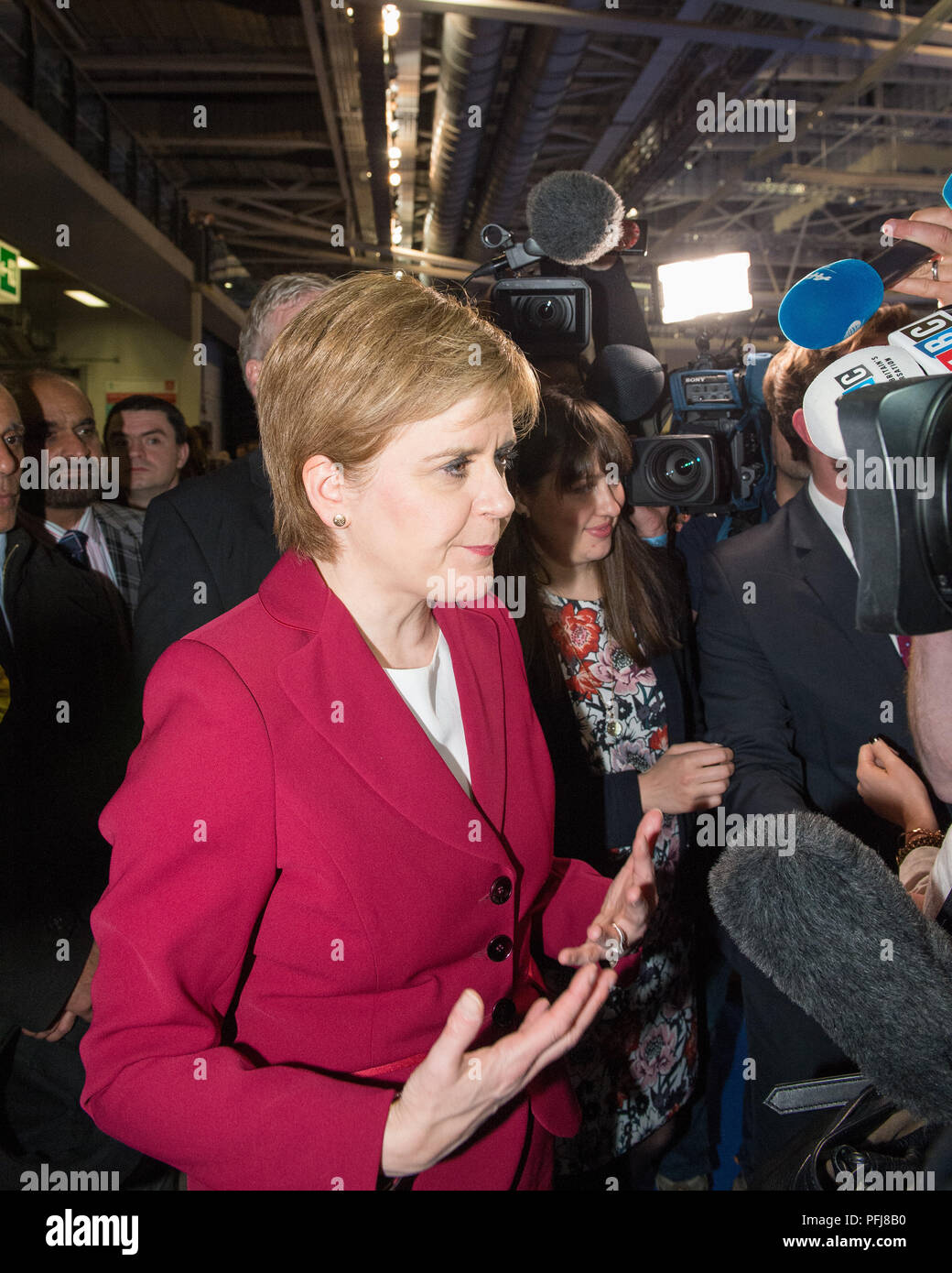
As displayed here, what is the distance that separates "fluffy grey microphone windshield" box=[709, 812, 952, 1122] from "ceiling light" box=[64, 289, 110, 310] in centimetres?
892

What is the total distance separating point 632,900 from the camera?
102cm

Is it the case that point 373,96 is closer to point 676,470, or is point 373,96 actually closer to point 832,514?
point 676,470

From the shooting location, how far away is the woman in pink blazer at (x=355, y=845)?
2.44 ft

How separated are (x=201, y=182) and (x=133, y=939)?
31.2 feet

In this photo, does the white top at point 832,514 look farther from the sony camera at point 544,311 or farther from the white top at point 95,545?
the white top at point 95,545

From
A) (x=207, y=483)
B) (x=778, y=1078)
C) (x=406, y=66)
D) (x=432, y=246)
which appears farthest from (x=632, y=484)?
(x=432, y=246)

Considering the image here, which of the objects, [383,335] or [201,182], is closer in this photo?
[383,335]

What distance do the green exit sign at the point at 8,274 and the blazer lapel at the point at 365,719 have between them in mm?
5292

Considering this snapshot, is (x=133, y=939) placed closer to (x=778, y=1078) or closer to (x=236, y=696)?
(x=236, y=696)

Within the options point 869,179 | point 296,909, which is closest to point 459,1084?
point 296,909

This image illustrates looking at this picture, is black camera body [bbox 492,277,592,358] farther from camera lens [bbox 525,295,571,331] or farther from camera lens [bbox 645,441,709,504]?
camera lens [bbox 645,441,709,504]

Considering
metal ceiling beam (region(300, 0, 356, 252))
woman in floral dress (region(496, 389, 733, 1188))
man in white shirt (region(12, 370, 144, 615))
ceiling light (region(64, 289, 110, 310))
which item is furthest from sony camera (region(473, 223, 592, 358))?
ceiling light (region(64, 289, 110, 310))

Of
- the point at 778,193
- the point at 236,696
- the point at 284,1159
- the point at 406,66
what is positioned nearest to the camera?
the point at 284,1159

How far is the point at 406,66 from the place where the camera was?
4766mm
